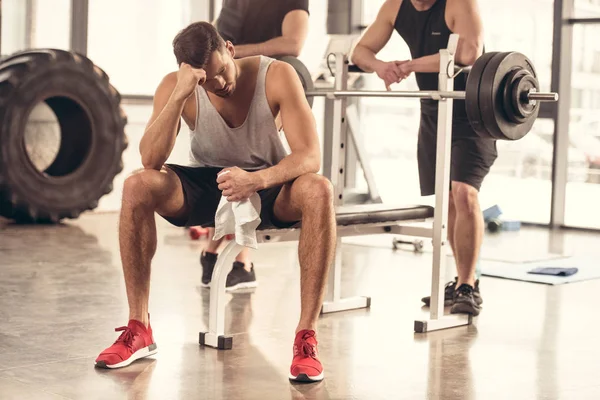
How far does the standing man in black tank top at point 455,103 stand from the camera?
3.29 metres

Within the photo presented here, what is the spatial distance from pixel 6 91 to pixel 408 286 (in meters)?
2.55

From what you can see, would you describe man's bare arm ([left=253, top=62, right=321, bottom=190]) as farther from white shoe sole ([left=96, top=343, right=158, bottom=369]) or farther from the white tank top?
white shoe sole ([left=96, top=343, right=158, bottom=369])

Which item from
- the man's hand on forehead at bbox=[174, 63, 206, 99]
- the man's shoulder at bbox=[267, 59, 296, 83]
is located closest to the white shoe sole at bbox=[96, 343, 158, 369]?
the man's hand on forehead at bbox=[174, 63, 206, 99]

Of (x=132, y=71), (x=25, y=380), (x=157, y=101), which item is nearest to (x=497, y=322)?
(x=157, y=101)

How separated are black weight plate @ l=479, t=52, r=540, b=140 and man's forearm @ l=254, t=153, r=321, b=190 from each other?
0.63 meters

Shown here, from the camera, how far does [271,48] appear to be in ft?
12.3

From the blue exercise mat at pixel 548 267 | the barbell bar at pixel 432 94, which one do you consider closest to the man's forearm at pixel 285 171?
the barbell bar at pixel 432 94

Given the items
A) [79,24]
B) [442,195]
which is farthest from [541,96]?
[79,24]

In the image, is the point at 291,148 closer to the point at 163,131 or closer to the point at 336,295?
the point at 163,131

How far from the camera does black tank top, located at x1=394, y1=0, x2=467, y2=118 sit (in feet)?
11.2

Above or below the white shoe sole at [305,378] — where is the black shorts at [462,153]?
above

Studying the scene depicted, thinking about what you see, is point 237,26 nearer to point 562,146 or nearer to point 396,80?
point 396,80

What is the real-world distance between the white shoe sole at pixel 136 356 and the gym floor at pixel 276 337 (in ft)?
0.08

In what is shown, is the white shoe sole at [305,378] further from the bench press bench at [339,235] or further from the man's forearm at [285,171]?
the man's forearm at [285,171]
